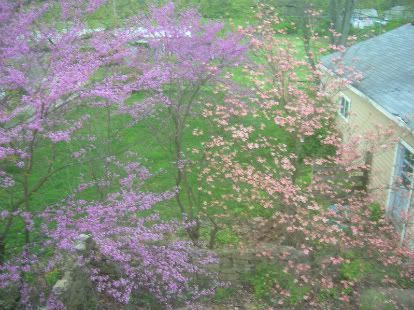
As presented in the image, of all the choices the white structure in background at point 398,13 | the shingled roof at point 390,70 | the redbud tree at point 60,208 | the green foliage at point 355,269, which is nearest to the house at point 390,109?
the shingled roof at point 390,70

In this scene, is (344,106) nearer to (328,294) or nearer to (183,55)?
(183,55)

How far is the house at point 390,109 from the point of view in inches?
327

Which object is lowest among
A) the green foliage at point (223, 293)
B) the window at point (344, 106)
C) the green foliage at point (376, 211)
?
the green foliage at point (223, 293)

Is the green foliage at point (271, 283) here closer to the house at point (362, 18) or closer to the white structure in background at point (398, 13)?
the house at point (362, 18)

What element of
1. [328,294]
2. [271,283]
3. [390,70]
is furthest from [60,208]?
[390,70]

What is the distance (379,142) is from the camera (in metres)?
9.27

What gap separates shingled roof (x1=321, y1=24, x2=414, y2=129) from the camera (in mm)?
9070

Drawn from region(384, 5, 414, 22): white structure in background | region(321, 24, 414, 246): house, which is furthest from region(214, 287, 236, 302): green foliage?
region(384, 5, 414, 22): white structure in background

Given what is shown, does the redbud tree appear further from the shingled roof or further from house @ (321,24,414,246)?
the shingled roof

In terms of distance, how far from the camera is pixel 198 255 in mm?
6488

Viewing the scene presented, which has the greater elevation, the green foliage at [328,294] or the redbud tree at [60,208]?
the redbud tree at [60,208]

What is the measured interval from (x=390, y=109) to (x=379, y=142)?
796 millimetres

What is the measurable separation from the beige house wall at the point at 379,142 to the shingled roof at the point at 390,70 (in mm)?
305

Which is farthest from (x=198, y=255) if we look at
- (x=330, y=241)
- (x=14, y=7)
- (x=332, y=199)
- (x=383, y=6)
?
(x=383, y=6)
